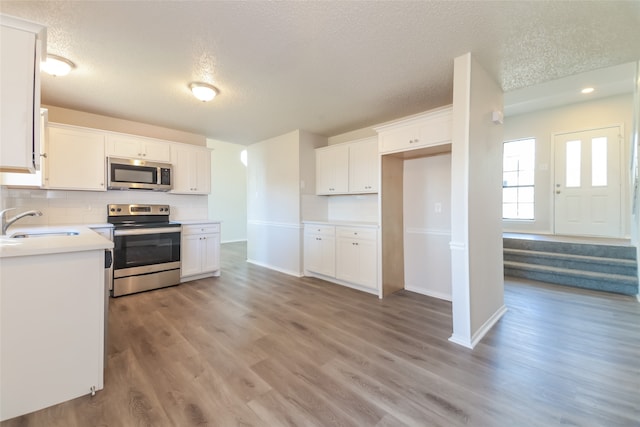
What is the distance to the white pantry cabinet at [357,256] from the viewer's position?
3.63 metres

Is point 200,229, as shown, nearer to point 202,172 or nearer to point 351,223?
point 202,172

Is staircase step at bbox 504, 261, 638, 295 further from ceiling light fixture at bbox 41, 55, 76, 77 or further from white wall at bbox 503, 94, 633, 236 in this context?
ceiling light fixture at bbox 41, 55, 76, 77

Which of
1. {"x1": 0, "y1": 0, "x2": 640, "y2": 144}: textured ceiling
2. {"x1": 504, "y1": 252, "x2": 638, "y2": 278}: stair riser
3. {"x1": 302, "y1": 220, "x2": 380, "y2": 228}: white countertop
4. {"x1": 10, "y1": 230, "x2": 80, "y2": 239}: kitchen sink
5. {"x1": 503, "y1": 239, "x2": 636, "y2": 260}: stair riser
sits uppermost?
{"x1": 0, "y1": 0, "x2": 640, "y2": 144}: textured ceiling

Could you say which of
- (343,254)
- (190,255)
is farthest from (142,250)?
(343,254)

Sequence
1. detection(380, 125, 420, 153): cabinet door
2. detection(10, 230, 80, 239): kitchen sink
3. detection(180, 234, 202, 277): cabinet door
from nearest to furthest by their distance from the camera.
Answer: detection(10, 230, 80, 239): kitchen sink, detection(380, 125, 420, 153): cabinet door, detection(180, 234, 202, 277): cabinet door

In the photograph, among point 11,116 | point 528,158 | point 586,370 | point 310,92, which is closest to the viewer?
point 11,116

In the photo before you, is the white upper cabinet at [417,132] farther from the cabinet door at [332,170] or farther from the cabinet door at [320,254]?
the cabinet door at [320,254]

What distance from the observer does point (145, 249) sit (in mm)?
3703

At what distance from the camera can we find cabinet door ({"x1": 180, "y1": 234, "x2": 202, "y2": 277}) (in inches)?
162


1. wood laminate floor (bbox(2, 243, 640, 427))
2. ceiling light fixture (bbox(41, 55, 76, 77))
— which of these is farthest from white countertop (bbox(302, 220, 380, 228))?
ceiling light fixture (bbox(41, 55, 76, 77))

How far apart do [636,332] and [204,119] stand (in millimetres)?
5550

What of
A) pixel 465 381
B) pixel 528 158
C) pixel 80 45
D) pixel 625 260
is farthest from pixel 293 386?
pixel 528 158

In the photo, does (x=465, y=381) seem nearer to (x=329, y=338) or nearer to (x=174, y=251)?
(x=329, y=338)

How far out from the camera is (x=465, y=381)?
1834mm
